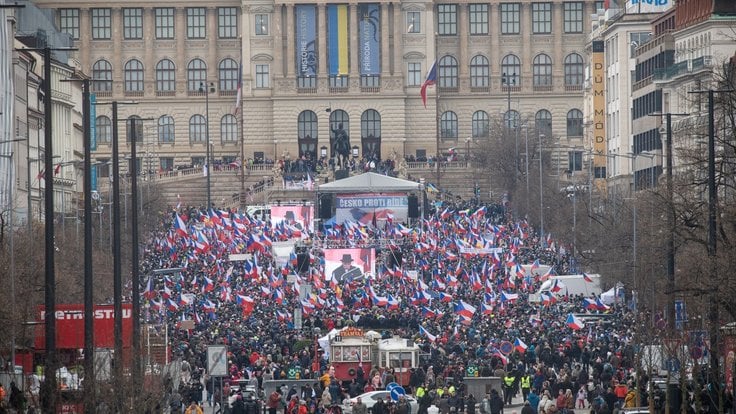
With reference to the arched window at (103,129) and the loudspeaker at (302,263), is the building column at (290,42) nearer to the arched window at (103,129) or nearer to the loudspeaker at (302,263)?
the arched window at (103,129)

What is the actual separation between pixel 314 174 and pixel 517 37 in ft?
94.7

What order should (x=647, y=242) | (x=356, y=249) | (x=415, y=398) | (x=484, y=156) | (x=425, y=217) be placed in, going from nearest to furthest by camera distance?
(x=415, y=398) → (x=647, y=242) → (x=356, y=249) → (x=425, y=217) → (x=484, y=156)

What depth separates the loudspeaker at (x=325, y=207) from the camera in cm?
12888

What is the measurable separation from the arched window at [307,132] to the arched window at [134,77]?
11.9 metres

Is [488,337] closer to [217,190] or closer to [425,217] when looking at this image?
[425,217]

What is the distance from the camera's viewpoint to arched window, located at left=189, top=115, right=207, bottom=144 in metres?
181

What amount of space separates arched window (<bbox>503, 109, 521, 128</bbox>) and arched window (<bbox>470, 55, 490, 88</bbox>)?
13.8 ft

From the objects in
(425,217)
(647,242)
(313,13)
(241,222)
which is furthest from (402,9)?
(647,242)

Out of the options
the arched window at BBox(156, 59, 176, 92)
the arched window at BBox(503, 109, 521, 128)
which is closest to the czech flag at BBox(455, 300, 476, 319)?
the arched window at BBox(503, 109, 521, 128)

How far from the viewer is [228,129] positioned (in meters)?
181

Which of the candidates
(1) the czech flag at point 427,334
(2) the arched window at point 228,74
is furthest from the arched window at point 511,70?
(1) the czech flag at point 427,334

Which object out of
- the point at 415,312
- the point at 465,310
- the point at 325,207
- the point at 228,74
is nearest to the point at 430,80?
the point at 228,74

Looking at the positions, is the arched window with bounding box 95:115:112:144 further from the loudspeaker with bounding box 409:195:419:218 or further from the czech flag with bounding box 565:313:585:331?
the czech flag with bounding box 565:313:585:331

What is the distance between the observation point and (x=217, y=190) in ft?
534
